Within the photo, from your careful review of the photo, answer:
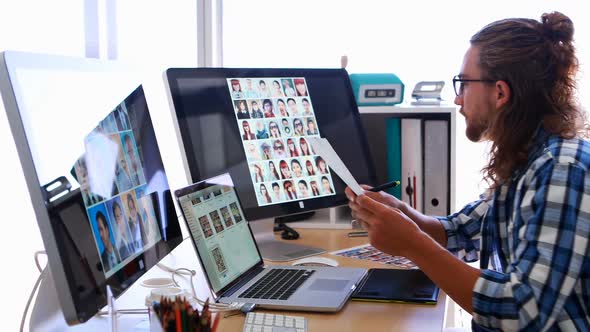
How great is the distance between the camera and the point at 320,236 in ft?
6.15

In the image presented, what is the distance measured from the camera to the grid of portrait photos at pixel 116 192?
0.95m

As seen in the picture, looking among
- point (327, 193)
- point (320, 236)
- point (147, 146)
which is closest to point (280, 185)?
point (327, 193)

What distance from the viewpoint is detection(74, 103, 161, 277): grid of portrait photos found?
3.11 feet

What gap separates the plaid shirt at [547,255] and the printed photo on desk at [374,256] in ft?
1.30

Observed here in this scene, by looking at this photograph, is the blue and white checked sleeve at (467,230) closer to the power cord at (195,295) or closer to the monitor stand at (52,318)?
the power cord at (195,295)

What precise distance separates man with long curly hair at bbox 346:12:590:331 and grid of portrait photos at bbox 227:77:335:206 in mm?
314

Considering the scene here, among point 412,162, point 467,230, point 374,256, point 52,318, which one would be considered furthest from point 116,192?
point 412,162

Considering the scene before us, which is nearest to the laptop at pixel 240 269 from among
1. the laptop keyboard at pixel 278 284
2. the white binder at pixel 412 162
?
the laptop keyboard at pixel 278 284

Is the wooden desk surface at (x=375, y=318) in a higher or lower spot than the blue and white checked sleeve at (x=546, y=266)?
lower

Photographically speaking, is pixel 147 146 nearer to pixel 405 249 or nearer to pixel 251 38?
pixel 405 249

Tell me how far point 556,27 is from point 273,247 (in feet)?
2.71

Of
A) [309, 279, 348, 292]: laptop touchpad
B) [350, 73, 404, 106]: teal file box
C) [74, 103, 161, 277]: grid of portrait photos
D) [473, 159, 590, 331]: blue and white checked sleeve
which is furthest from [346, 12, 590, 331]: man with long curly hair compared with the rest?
[350, 73, 404, 106]: teal file box

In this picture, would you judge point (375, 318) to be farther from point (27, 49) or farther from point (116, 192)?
point (27, 49)

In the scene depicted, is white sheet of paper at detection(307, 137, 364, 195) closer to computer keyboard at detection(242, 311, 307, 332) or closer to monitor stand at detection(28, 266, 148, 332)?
computer keyboard at detection(242, 311, 307, 332)
